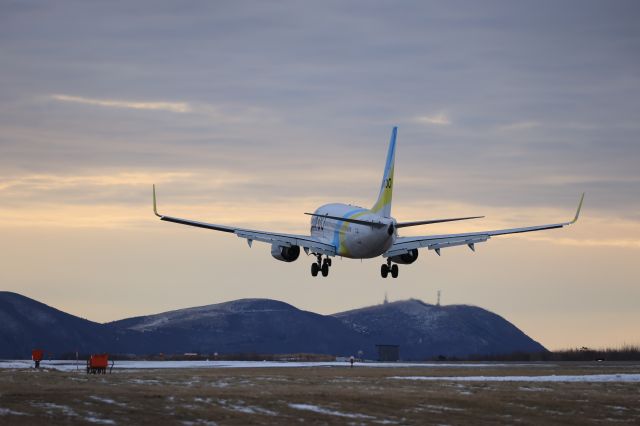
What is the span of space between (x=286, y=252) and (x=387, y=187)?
42.4ft

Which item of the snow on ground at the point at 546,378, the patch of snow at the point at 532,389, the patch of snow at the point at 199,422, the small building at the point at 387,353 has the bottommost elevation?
the patch of snow at the point at 199,422

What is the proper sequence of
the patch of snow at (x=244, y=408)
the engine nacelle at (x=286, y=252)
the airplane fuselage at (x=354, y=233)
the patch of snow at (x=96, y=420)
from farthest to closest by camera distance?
1. the engine nacelle at (x=286, y=252)
2. the airplane fuselage at (x=354, y=233)
3. the patch of snow at (x=244, y=408)
4. the patch of snow at (x=96, y=420)

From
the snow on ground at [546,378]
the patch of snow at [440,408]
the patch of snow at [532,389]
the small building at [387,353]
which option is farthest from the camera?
the small building at [387,353]

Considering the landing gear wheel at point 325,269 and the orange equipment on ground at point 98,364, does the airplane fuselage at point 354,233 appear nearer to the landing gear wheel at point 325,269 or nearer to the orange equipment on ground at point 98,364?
the landing gear wheel at point 325,269

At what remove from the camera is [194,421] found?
57.2 metres

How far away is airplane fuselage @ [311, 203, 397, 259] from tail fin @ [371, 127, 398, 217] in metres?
1.57

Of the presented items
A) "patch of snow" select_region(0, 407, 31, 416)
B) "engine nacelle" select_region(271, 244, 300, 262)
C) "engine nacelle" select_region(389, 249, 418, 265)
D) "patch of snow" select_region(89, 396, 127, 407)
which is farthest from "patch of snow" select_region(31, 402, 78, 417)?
"engine nacelle" select_region(271, 244, 300, 262)

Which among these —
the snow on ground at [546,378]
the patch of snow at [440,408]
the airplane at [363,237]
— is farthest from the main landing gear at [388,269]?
the patch of snow at [440,408]

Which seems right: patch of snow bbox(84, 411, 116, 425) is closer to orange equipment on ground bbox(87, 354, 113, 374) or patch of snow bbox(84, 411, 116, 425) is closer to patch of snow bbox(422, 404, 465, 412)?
patch of snow bbox(422, 404, 465, 412)

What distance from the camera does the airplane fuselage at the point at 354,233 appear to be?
116 metres

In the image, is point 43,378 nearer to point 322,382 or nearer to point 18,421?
point 322,382

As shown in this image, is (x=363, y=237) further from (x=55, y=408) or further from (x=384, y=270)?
(x=55, y=408)

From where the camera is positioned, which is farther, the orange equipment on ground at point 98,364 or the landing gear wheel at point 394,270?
the landing gear wheel at point 394,270

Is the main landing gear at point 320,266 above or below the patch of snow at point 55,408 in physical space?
above
